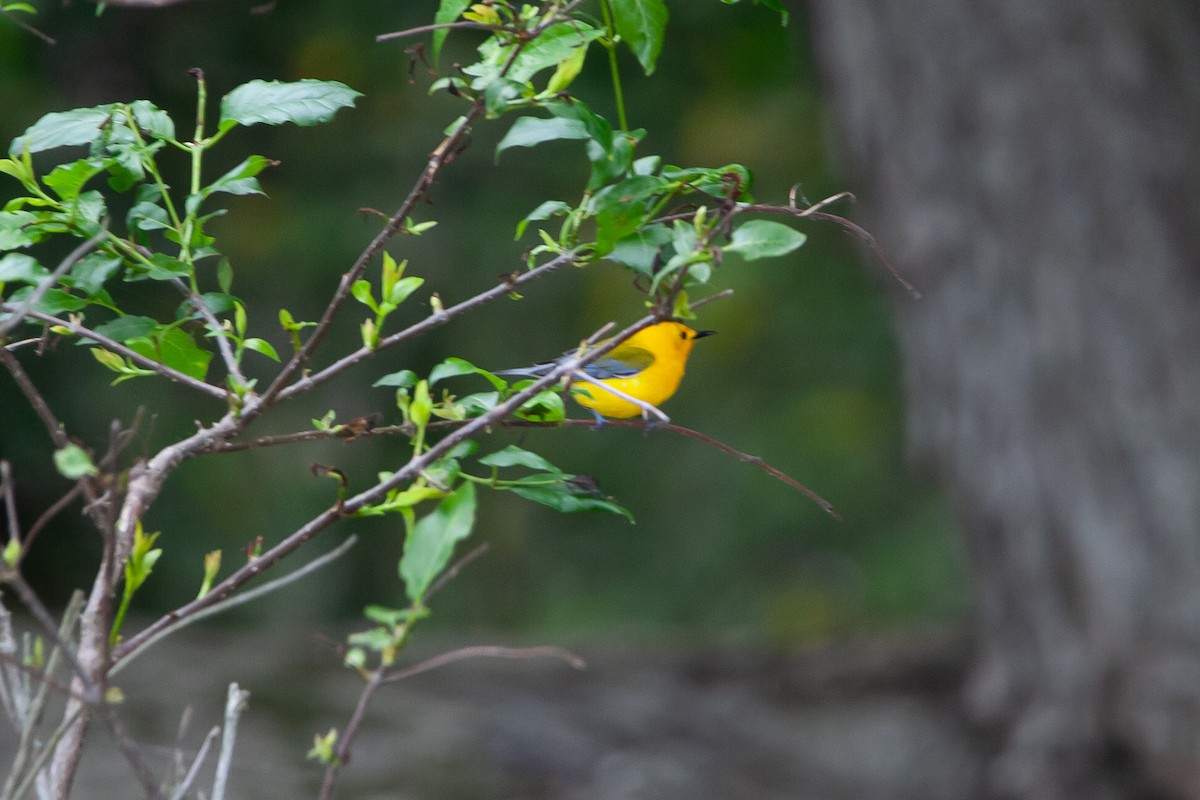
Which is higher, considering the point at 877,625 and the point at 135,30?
the point at 135,30

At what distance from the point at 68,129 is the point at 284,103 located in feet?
0.66

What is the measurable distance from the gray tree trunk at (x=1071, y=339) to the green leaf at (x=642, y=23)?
364 cm

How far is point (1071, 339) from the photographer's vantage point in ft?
14.5

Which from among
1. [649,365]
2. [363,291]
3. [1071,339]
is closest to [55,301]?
[363,291]

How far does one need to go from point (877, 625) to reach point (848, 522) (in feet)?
2.50

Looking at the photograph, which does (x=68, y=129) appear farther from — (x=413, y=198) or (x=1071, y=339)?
(x=1071, y=339)

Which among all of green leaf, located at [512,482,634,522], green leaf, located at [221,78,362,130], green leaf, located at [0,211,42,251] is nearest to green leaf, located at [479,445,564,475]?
green leaf, located at [512,482,634,522]

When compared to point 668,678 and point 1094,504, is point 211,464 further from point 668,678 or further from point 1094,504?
point 1094,504

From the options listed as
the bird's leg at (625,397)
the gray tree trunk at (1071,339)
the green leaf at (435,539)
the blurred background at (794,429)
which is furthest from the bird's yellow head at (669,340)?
the gray tree trunk at (1071,339)

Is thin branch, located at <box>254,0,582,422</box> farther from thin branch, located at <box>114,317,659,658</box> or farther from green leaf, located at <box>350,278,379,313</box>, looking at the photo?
thin branch, located at <box>114,317,659,658</box>

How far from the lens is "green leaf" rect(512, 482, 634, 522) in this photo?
1.16m

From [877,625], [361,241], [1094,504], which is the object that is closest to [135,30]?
[361,241]

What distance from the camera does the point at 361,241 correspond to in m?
6.21

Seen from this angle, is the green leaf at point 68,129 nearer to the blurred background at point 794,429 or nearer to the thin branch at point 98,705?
the thin branch at point 98,705
